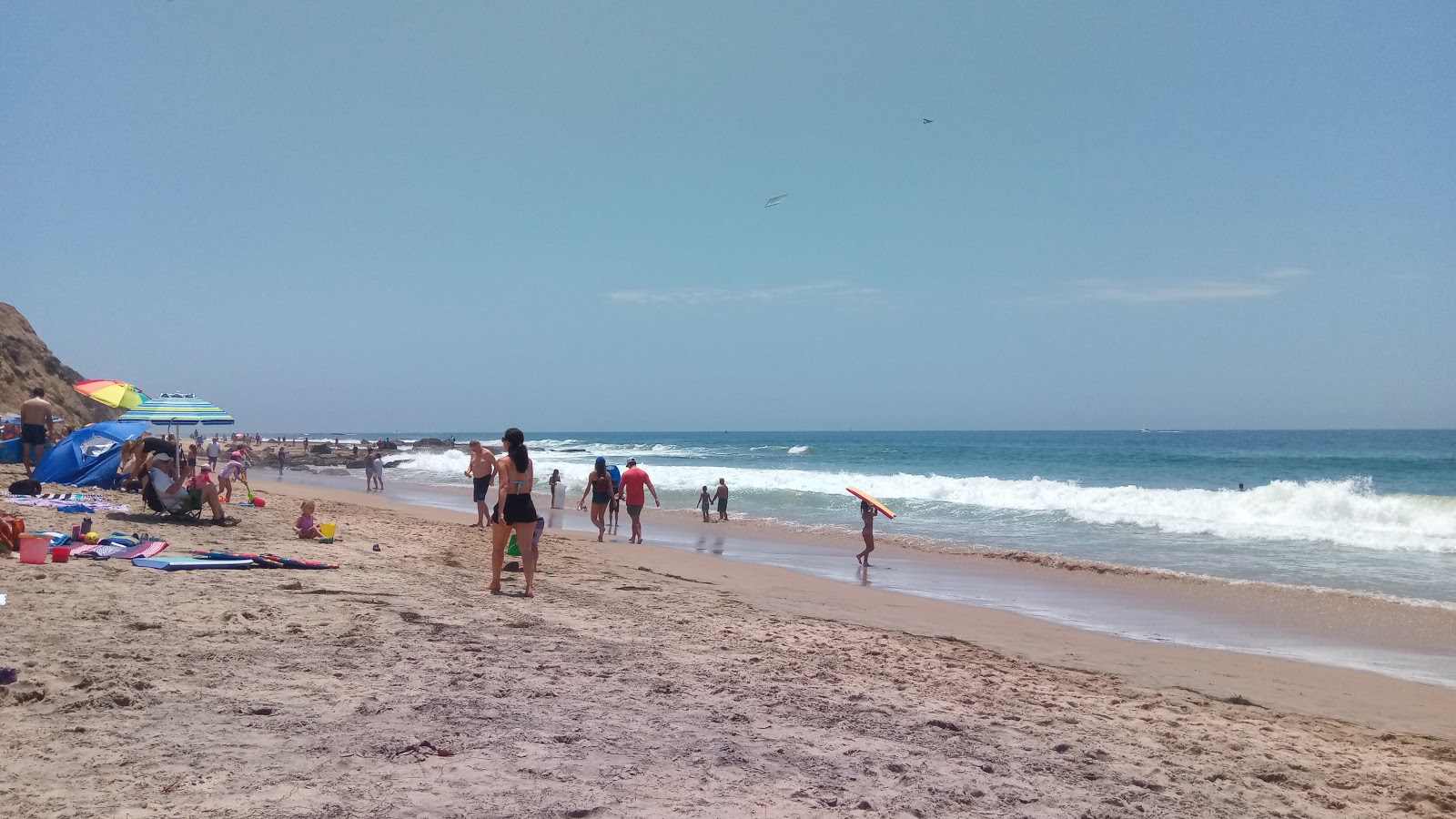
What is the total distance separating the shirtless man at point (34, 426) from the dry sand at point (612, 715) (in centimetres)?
977

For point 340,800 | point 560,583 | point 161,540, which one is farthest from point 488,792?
point 161,540

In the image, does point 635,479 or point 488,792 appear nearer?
point 488,792

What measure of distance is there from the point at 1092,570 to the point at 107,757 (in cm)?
1389

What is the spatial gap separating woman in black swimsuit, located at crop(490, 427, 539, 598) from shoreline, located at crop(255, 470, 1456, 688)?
572 centimetres

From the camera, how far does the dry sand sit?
3.79m

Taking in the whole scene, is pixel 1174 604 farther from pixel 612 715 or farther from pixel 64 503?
pixel 64 503

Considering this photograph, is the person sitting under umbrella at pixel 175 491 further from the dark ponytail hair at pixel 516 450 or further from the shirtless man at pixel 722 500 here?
the shirtless man at pixel 722 500

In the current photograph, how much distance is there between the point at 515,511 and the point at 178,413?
6.68 meters

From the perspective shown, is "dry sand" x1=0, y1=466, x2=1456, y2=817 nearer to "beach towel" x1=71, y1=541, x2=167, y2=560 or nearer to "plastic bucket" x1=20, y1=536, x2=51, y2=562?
"plastic bucket" x1=20, y1=536, x2=51, y2=562

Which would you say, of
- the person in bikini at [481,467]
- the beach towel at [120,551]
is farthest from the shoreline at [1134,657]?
the beach towel at [120,551]

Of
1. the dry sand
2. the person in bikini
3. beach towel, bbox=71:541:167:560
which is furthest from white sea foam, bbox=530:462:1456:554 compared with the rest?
beach towel, bbox=71:541:167:560

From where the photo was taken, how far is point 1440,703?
23.6 ft

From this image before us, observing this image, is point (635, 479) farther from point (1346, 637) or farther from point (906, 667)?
point (1346, 637)

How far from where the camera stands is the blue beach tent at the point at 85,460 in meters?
13.8
